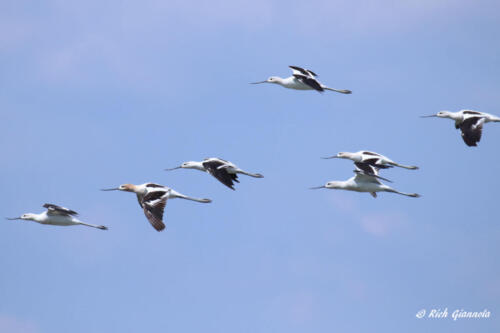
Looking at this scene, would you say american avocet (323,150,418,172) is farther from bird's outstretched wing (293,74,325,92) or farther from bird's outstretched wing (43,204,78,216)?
bird's outstretched wing (43,204,78,216)

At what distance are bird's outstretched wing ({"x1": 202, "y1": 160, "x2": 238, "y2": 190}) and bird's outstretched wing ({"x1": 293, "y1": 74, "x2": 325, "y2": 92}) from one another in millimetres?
4351

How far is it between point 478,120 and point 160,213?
12458 millimetres

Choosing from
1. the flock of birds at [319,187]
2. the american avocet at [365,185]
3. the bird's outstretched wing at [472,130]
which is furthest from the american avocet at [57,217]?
the bird's outstretched wing at [472,130]

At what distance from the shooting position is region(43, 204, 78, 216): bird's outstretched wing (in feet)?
122

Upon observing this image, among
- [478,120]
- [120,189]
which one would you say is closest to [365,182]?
[478,120]

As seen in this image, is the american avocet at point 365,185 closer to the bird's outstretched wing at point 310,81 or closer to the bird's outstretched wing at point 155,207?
the bird's outstretched wing at point 310,81

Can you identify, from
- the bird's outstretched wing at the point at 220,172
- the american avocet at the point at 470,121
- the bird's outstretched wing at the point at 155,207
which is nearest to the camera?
the bird's outstretched wing at the point at 155,207

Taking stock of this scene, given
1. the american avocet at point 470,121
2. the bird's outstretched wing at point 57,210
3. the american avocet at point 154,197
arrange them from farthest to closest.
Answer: the american avocet at point 470,121
the bird's outstretched wing at point 57,210
the american avocet at point 154,197

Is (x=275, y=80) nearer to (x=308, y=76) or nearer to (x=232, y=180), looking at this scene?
(x=308, y=76)

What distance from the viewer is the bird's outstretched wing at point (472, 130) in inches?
1585

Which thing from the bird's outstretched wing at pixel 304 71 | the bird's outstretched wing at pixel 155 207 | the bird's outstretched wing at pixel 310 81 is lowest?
the bird's outstretched wing at pixel 155 207

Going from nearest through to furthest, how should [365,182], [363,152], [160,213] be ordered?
[160,213]
[365,182]
[363,152]

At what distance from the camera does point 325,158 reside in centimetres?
4175

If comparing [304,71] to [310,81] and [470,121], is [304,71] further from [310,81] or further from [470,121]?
[470,121]
